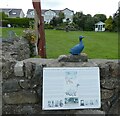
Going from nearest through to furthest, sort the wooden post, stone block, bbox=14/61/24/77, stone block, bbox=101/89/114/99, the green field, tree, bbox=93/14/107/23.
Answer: stone block, bbox=14/61/24/77 < stone block, bbox=101/89/114/99 < the wooden post < the green field < tree, bbox=93/14/107/23

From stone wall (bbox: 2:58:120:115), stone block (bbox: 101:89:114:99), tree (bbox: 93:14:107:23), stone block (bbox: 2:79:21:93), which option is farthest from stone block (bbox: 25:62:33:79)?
tree (bbox: 93:14:107:23)

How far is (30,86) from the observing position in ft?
13.4

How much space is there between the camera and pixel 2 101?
13.5ft

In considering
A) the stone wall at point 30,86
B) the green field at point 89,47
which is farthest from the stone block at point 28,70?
the green field at point 89,47

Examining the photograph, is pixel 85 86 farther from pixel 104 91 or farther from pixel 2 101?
pixel 2 101

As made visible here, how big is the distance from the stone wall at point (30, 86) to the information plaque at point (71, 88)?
70mm

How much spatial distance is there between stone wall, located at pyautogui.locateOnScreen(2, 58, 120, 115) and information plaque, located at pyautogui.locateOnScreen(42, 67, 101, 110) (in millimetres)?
70

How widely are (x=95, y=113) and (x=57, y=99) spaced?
19.8 inches

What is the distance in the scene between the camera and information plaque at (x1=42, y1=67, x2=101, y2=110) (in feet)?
13.3

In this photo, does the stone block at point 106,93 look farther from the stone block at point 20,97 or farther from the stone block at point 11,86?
the stone block at point 11,86

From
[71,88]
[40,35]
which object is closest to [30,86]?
[71,88]

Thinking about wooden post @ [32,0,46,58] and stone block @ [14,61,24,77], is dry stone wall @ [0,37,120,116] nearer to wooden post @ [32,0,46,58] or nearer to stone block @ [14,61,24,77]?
stone block @ [14,61,24,77]

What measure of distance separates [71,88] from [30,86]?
0.50 meters

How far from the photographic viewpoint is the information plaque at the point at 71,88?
4.05m
